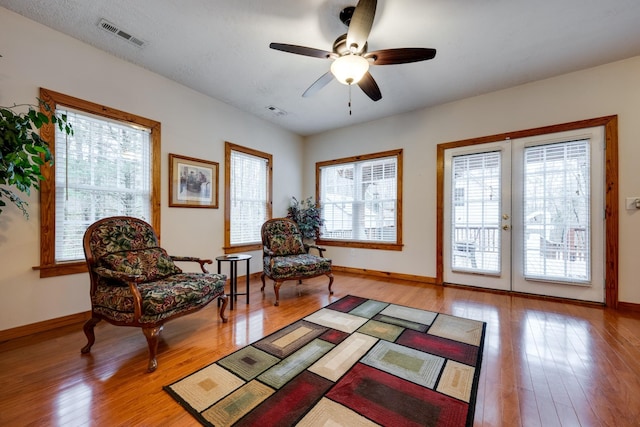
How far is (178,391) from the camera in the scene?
5.06 feet

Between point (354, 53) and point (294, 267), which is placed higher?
point (354, 53)

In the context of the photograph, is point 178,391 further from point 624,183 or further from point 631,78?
point 631,78

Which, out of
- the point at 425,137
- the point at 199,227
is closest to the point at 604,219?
the point at 425,137

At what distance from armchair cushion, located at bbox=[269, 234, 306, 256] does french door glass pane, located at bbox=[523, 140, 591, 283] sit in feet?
10.0

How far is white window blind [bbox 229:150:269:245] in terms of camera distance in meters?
4.13

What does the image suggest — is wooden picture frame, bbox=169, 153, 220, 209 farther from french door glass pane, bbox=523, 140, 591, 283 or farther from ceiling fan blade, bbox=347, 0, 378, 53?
french door glass pane, bbox=523, 140, 591, 283

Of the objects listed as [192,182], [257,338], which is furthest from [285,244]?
[257,338]

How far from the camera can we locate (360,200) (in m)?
4.80

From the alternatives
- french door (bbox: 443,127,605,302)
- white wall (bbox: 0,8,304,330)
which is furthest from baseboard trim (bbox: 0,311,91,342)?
french door (bbox: 443,127,605,302)

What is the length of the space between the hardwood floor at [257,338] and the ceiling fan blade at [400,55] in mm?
2370

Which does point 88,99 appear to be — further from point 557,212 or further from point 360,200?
point 557,212

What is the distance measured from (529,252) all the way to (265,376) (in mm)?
3535

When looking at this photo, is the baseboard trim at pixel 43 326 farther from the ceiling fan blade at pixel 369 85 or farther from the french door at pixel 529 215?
the french door at pixel 529 215

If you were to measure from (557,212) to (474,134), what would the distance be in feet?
4.70
